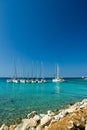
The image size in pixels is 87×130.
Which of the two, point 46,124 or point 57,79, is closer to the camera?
point 46,124

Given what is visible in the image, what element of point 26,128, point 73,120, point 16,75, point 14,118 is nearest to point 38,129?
point 26,128

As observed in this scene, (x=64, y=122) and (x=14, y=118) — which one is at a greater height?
(x=64, y=122)

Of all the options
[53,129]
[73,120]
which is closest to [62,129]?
[53,129]

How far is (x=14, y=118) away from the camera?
800 inches

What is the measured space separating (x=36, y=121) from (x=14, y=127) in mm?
1460

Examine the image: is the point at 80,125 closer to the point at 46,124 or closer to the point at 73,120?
the point at 73,120

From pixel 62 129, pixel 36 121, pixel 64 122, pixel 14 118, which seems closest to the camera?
pixel 62 129

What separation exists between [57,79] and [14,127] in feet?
346

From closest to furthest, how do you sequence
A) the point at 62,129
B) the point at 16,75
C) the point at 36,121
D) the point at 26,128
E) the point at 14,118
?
the point at 62,129 → the point at 26,128 → the point at 36,121 → the point at 14,118 → the point at 16,75

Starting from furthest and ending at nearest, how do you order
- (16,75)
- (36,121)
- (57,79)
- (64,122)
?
(57,79)
(16,75)
(36,121)
(64,122)

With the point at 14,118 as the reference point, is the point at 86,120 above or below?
above

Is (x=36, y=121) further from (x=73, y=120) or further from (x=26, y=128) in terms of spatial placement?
(x=73, y=120)

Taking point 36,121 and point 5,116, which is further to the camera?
point 5,116

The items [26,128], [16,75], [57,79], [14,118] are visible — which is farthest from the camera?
[57,79]
